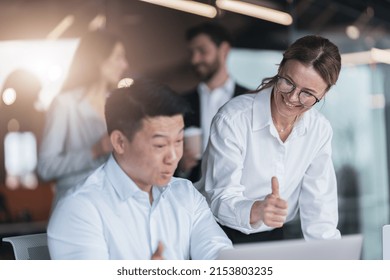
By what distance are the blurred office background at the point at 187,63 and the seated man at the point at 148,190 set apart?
1.01 m

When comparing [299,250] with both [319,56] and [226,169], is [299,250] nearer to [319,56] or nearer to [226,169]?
[226,169]

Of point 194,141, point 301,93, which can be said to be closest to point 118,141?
point 301,93

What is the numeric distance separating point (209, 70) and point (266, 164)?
5.54 ft

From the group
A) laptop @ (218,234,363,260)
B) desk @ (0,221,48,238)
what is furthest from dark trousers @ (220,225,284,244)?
desk @ (0,221,48,238)

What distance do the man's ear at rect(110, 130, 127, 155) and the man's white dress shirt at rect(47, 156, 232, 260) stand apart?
0.04 m

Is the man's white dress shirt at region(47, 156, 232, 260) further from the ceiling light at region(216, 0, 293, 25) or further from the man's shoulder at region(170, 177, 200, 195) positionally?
the ceiling light at region(216, 0, 293, 25)

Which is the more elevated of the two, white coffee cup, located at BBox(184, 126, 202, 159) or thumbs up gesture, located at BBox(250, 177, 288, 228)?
white coffee cup, located at BBox(184, 126, 202, 159)

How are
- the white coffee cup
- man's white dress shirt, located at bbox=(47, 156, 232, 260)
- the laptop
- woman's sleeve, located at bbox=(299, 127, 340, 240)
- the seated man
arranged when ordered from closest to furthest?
1. the laptop
2. man's white dress shirt, located at bbox=(47, 156, 232, 260)
3. the seated man
4. woman's sleeve, located at bbox=(299, 127, 340, 240)
5. the white coffee cup

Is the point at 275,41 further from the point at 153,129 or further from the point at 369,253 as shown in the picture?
the point at 153,129

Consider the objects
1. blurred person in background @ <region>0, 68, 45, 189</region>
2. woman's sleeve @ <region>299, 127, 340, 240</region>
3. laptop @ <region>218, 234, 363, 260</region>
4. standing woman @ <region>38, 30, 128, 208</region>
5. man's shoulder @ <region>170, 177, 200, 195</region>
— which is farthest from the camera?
blurred person in background @ <region>0, 68, 45, 189</region>

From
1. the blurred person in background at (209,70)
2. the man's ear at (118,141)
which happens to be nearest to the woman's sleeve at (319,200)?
the man's ear at (118,141)

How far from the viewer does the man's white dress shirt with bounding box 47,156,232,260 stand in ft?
7.58

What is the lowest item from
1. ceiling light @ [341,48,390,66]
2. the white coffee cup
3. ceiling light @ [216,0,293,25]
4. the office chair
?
the office chair

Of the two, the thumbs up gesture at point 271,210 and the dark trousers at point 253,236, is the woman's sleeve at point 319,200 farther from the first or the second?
the thumbs up gesture at point 271,210
